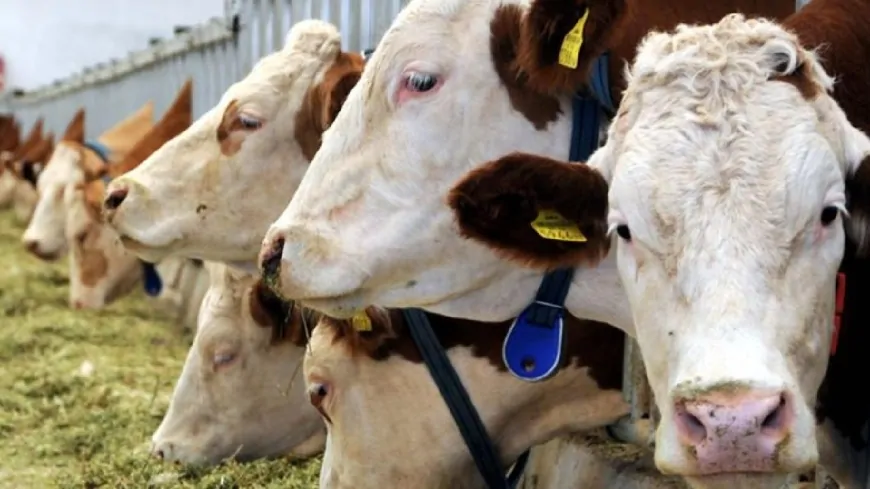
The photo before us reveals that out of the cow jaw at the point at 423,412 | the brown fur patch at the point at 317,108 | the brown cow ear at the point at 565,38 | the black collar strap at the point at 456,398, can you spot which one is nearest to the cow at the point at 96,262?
the brown fur patch at the point at 317,108

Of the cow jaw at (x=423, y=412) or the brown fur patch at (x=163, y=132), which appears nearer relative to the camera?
the cow jaw at (x=423, y=412)

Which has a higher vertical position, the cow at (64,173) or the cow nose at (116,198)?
the cow nose at (116,198)

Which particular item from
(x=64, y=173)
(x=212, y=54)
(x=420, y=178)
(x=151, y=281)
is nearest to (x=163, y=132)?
(x=151, y=281)

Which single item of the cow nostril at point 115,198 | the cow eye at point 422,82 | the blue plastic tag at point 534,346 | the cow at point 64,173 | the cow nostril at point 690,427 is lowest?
the cow at point 64,173

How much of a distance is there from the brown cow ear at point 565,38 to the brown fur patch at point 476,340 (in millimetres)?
756

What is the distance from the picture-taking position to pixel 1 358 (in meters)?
6.91

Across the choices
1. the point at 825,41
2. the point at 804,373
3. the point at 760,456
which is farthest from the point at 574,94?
the point at 760,456

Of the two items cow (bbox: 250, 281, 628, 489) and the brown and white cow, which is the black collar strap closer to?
cow (bbox: 250, 281, 628, 489)

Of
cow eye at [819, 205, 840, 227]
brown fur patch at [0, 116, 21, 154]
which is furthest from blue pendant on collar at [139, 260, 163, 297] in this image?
brown fur patch at [0, 116, 21, 154]

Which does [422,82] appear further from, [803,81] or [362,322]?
[803,81]

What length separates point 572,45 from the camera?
116 inches

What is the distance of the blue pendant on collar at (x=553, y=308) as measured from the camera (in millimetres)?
3070

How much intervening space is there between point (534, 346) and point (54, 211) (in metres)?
8.31

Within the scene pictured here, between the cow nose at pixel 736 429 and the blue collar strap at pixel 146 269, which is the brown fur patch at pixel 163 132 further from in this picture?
the cow nose at pixel 736 429
